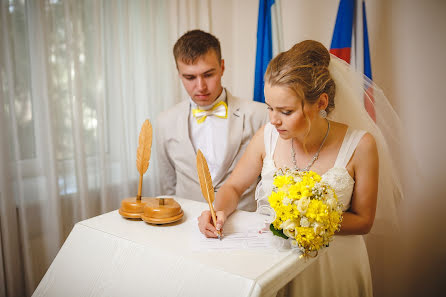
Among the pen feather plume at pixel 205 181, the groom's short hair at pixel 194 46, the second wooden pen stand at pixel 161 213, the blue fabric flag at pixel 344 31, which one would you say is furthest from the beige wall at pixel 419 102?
the second wooden pen stand at pixel 161 213

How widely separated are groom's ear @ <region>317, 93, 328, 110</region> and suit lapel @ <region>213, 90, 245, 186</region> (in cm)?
→ 93

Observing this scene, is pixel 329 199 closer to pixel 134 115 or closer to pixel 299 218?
pixel 299 218

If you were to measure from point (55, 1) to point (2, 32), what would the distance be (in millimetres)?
461

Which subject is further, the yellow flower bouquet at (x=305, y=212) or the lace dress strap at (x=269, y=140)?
the lace dress strap at (x=269, y=140)

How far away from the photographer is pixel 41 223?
2418 millimetres

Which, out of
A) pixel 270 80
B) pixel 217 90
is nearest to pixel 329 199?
pixel 270 80

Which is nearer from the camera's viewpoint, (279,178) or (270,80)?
(279,178)

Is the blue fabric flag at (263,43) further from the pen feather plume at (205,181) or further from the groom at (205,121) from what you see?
the pen feather plume at (205,181)

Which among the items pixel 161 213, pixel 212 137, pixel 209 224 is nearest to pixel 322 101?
pixel 209 224

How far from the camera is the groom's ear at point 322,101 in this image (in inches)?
66.6

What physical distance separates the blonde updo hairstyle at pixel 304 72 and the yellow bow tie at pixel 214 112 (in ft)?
3.02

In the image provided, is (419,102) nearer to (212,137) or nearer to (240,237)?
(212,137)

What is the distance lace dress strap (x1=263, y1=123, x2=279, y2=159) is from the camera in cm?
199

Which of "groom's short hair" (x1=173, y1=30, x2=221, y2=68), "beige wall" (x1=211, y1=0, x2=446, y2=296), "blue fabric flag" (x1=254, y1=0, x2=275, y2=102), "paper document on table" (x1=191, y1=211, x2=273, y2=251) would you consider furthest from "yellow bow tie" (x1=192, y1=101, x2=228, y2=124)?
"beige wall" (x1=211, y1=0, x2=446, y2=296)
